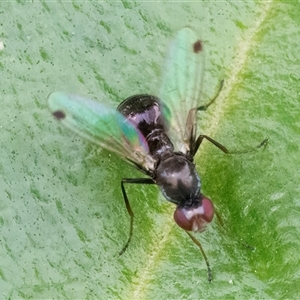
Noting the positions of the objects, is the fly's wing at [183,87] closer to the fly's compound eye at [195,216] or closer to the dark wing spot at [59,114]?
the fly's compound eye at [195,216]

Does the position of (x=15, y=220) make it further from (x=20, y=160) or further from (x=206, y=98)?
(x=206, y=98)

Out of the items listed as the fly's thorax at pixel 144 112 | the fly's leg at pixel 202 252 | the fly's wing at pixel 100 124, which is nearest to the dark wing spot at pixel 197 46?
the fly's thorax at pixel 144 112

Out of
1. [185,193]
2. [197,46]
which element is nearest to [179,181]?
[185,193]

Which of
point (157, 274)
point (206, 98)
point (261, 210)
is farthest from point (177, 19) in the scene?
point (157, 274)

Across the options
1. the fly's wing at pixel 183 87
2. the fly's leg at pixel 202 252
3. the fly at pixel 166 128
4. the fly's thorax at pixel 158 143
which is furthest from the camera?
the fly's thorax at pixel 158 143

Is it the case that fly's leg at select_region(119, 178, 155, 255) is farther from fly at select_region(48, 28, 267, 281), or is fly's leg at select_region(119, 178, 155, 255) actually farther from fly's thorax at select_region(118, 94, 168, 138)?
fly's thorax at select_region(118, 94, 168, 138)
